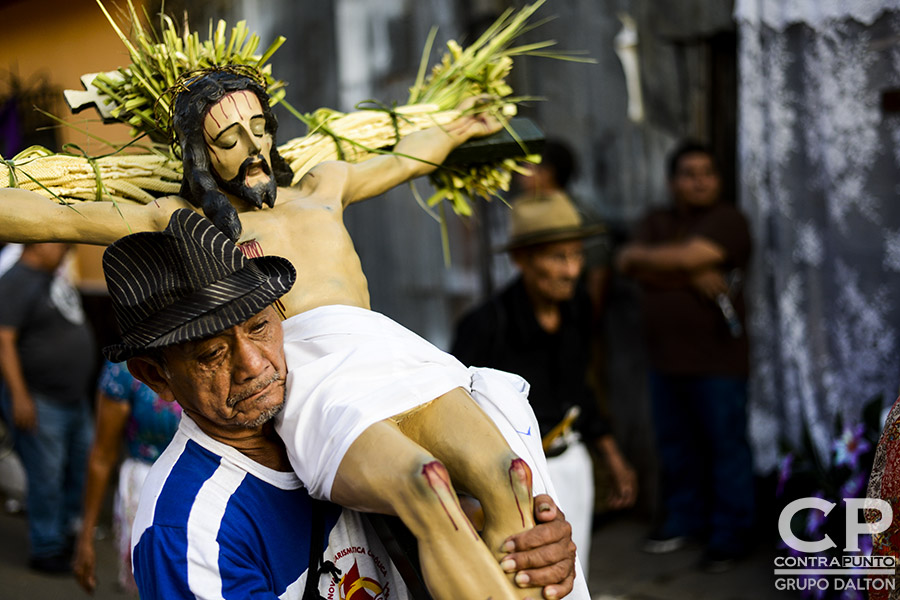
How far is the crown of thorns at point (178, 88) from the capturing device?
208cm

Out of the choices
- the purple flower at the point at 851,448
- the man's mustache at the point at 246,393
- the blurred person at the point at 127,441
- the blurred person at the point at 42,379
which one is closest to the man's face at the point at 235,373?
the man's mustache at the point at 246,393

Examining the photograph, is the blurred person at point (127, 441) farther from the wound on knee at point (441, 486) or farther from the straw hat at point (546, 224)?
the wound on knee at point (441, 486)

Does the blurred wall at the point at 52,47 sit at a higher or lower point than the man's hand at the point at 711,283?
higher

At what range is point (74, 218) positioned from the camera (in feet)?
6.55

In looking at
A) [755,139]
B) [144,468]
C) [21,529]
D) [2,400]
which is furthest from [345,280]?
[21,529]

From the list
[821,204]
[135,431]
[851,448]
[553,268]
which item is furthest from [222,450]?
[821,204]

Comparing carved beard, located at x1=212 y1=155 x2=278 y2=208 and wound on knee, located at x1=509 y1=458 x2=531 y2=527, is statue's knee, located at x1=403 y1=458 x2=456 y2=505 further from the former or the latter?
carved beard, located at x1=212 y1=155 x2=278 y2=208

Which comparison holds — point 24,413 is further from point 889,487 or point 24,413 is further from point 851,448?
point 889,487

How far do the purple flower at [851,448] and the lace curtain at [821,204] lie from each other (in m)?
0.39

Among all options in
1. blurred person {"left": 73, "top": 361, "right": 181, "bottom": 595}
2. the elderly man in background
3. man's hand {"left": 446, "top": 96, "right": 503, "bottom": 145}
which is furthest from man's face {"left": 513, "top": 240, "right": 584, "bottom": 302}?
the elderly man in background

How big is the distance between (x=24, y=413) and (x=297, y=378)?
4.44 meters

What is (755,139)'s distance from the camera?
5035mm

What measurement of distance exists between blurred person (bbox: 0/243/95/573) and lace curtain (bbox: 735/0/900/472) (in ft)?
13.4

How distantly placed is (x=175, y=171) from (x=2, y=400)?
4.45 meters
